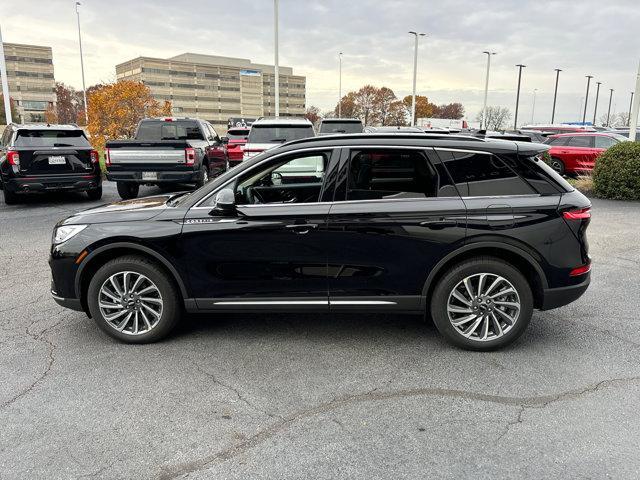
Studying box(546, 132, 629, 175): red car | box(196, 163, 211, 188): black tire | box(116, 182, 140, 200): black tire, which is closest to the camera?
box(196, 163, 211, 188): black tire

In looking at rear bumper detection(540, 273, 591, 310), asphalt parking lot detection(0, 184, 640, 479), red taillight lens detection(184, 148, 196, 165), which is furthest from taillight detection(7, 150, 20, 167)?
rear bumper detection(540, 273, 591, 310)

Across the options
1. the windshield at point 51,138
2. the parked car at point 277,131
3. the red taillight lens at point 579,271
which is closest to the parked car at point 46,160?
the windshield at point 51,138

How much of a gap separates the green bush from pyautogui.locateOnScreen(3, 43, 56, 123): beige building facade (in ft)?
392

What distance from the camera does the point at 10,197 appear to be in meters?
11.9

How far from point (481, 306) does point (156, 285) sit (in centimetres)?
267

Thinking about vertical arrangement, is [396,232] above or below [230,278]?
above

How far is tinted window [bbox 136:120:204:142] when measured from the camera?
14.0 metres

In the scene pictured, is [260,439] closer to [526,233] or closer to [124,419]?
[124,419]

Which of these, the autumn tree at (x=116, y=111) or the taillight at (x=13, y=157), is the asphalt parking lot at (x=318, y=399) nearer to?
the taillight at (x=13, y=157)

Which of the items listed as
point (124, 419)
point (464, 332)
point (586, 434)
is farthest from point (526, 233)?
point (124, 419)

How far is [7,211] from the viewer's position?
11188 millimetres

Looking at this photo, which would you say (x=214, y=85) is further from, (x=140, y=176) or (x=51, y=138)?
(x=140, y=176)

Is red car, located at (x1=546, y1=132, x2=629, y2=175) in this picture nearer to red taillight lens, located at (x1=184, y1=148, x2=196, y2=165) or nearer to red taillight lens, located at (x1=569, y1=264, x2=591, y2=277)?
red taillight lens, located at (x1=184, y1=148, x2=196, y2=165)

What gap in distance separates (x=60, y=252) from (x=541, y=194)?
4009 mm
